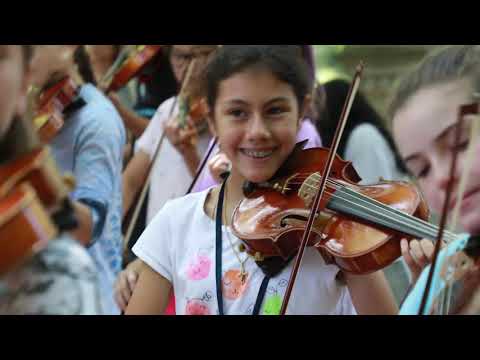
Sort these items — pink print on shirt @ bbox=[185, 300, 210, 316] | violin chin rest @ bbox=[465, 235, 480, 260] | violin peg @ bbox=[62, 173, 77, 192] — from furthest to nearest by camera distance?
pink print on shirt @ bbox=[185, 300, 210, 316] → violin chin rest @ bbox=[465, 235, 480, 260] → violin peg @ bbox=[62, 173, 77, 192]

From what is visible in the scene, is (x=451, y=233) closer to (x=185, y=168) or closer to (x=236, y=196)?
(x=236, y=196)

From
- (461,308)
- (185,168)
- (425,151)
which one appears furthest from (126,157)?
(461,308)

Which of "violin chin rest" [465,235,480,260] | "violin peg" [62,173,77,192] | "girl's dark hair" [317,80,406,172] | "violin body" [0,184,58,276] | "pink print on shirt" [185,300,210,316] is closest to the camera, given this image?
"violin body" [0,184,58,276]

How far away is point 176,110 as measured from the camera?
183cm

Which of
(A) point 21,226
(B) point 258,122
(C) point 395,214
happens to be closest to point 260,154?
(B) point 258,122

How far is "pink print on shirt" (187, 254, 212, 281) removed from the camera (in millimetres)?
1444

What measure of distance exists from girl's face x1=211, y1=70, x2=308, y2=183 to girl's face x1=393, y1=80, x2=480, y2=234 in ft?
0.67

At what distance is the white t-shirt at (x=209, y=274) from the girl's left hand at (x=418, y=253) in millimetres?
139

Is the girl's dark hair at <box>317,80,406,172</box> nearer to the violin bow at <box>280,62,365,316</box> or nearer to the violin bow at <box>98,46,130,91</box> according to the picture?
the violin bow at <box>280,62,365,316</box>

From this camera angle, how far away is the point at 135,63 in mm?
1874

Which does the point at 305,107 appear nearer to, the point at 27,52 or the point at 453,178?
the point at 453,178

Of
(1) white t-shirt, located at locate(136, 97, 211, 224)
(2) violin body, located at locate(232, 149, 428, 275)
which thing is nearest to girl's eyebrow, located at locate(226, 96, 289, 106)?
(2) violin body, located at locate(232, 149, 428, 275)
